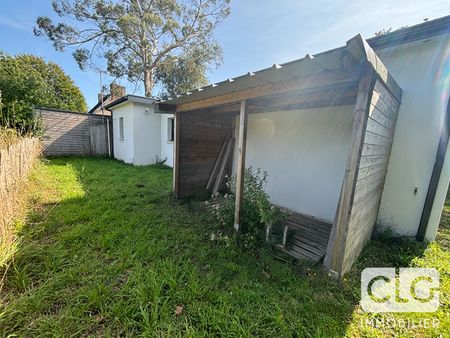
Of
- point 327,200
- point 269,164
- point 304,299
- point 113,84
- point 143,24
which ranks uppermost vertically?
point 143,24

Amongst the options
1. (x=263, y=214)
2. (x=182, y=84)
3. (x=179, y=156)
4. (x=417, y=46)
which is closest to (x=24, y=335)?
(x=263, y=214)

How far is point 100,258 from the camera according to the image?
2307 millimetres

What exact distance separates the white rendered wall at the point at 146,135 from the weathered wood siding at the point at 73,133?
315cm

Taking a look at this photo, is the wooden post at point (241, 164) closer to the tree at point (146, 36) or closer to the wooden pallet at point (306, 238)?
the wooden pallet at point (306, 238)

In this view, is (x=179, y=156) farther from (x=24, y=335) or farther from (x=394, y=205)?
(x=394, y=205)

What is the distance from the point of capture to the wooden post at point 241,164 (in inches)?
112

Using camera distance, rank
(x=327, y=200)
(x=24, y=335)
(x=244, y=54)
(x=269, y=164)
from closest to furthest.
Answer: (x=24, y=335)
(x=327, y=200)
(x=269, y=164)
(x=244, y=54)

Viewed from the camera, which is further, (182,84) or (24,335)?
(182,84)

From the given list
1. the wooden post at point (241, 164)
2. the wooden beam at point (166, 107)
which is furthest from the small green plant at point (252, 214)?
the wooden beam at point (166, 107)

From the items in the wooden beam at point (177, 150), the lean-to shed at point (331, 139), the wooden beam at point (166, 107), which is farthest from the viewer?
the wooden beam at point (177, 150)

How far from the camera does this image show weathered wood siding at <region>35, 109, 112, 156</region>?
8883 mm

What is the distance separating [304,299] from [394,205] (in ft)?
8.40

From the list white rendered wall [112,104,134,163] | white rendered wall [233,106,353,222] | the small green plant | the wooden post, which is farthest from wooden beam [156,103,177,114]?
white rendered wall [112,104,134,163]

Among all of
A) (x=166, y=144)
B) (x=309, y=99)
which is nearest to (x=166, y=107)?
(x=309, y=99)
